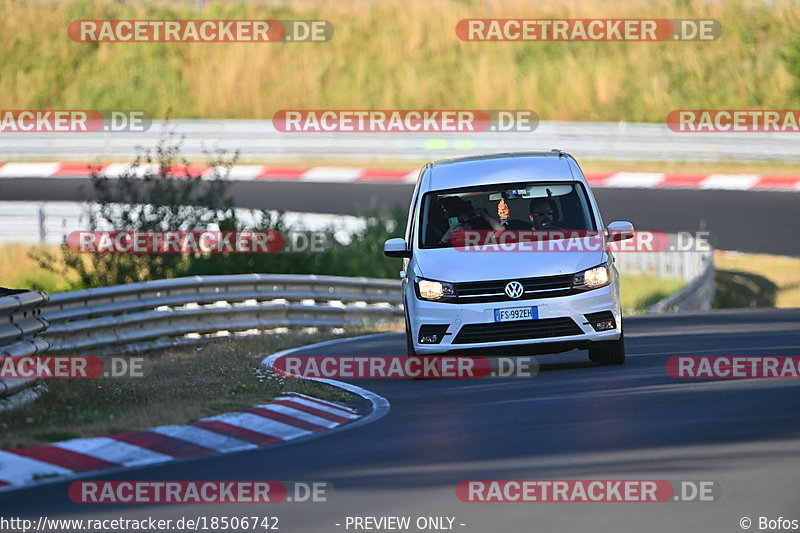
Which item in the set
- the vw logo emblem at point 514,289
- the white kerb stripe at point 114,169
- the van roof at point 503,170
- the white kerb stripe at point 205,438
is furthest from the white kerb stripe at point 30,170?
the white kerb stripe at point 205,438

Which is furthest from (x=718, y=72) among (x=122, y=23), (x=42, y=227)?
(x=42, y=227)

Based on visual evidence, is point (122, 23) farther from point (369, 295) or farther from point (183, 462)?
point (183, 462)

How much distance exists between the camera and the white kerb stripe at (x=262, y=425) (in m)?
10.6

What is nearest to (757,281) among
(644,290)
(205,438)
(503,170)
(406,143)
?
(644,290)

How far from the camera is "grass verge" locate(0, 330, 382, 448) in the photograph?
1021cm

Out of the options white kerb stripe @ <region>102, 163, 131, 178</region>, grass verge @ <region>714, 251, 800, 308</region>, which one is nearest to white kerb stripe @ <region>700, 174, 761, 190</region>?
grass verge @ <region>714, 251, 800, 308</region>

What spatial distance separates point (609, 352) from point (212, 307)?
7456 millimetres

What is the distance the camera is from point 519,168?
1491 centimetres

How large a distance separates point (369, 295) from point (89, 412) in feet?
40.8

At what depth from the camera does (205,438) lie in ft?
33.3

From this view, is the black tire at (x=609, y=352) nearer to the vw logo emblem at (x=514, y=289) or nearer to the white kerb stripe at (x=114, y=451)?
the vw logo emblem at (x=514, y=289)

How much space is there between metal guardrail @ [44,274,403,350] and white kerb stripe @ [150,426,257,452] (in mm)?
6860

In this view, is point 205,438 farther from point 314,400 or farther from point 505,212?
point 505,212

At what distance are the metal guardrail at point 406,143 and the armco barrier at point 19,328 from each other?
2664cm
